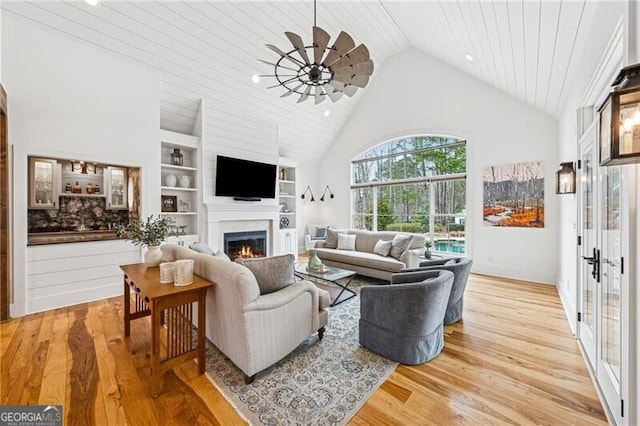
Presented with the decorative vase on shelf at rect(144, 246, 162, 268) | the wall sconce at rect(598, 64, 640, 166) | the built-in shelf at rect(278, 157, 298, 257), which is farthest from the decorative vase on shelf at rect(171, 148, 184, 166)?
the wall sconce at rect(598, 64, 640, 166)

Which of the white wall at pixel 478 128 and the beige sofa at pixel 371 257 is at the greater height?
the white wall at pixel 478 128

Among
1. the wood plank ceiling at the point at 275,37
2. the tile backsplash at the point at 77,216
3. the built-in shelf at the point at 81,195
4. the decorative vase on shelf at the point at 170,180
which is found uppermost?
the wood plank ceiling at the point at 275,37

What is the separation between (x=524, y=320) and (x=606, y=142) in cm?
275

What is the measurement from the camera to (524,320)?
3.20 m

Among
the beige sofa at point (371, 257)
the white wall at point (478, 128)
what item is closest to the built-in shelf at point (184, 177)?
the beige sofa at point (371, 257)

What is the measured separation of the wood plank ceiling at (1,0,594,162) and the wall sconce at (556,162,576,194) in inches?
Result: 42.0

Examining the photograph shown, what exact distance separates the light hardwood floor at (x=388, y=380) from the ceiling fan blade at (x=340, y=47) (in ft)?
9.68

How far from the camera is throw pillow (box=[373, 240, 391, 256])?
4875 mm

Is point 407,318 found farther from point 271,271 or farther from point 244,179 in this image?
point 244,179

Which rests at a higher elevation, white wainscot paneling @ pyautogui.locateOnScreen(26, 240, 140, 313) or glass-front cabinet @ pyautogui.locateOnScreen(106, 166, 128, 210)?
glass-front cabinet @ pyautogui.locateOnScreen(106, 166, 128, 210)

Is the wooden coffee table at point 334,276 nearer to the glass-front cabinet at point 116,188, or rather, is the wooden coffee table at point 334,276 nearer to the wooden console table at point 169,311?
the wooden console table at point 169,311

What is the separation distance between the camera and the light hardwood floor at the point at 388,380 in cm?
178

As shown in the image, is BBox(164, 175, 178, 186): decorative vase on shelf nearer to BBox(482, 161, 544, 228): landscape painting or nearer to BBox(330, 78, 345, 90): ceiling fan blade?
BBox(330, 78, 345, 90): ceiling fan blade

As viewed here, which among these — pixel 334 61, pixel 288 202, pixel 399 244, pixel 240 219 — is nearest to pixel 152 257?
pixel 334 61
